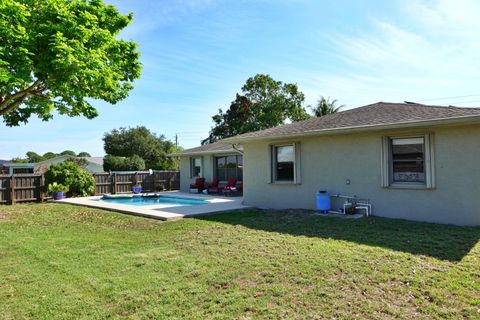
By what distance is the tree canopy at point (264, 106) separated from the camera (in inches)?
1431

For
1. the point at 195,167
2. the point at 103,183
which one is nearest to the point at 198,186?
the point at 195,167

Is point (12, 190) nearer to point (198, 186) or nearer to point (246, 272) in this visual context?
point (198, 186)

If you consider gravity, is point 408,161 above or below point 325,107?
below

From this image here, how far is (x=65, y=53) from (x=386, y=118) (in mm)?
8575

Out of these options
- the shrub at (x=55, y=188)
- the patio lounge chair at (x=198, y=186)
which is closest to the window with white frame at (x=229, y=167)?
the patio lounge chair at (x=198, y=186)

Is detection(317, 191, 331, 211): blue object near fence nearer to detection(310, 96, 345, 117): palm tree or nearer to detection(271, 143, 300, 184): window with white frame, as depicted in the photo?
detection(271, 143, 300, 184): window with white frame

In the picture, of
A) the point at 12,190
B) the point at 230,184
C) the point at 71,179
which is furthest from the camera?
the point at 230,184

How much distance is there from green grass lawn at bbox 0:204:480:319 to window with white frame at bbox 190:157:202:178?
14027 millimetres

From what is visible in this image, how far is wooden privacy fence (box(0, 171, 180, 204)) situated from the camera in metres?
17.1

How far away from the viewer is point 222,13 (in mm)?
11969

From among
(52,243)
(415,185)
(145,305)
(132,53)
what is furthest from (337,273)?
(132,53)

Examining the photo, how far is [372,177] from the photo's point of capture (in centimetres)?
1016

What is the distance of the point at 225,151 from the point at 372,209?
36.7ft

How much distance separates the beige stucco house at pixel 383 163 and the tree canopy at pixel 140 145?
30361mm
